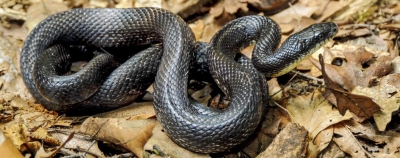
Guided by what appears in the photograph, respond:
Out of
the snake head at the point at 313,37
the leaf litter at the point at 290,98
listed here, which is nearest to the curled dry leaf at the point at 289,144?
the leaf litter at the point at 290,98

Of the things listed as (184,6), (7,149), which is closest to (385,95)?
(184,6)

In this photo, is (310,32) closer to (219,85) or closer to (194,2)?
(219,85)

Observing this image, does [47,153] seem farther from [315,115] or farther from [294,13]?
[294,13]

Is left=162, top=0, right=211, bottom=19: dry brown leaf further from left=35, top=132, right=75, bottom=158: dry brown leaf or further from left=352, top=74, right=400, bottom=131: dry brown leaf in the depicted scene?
left=35, top=132, right=75, bottom=158: dry brown leaf

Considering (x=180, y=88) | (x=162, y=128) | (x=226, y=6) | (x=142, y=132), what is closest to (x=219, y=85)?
(x=180, y=88)

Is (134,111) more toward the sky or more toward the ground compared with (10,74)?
more toward the ground

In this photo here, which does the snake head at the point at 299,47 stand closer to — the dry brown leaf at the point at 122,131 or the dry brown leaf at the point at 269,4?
the dry brown leaf at the point at 269,4

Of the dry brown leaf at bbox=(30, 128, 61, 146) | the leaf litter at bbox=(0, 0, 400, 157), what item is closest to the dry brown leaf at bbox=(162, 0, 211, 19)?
the leaf litter at bbox=(0, 0, 400, 157)
